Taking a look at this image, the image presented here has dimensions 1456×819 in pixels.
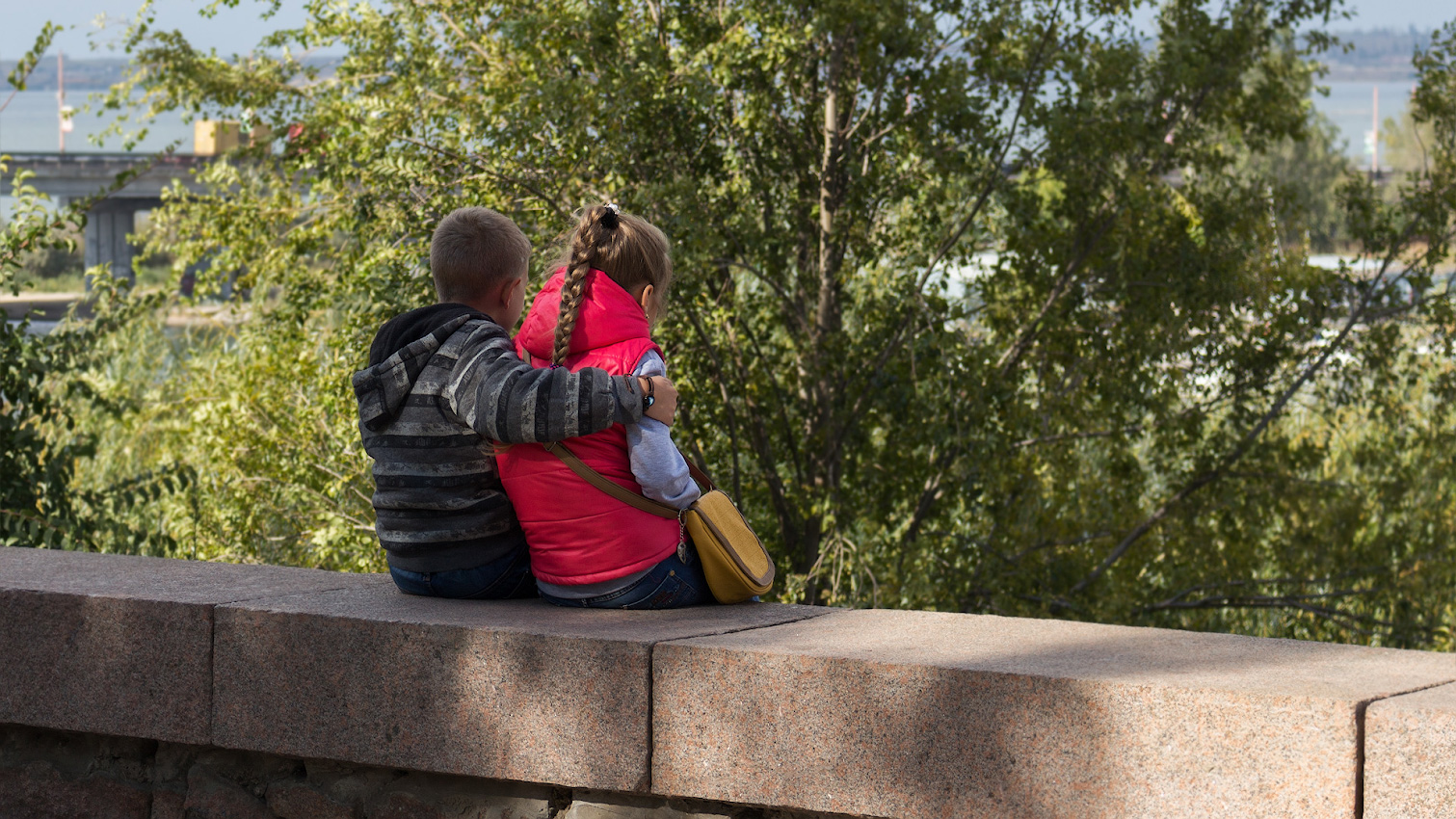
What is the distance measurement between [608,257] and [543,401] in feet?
1.23

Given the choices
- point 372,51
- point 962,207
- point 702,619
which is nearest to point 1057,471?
point 962,207

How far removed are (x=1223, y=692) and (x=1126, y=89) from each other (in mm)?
6530

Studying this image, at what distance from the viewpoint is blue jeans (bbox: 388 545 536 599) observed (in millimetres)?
3318

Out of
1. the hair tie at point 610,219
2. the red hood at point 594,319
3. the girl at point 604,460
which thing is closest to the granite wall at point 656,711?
the girl at point 604,460

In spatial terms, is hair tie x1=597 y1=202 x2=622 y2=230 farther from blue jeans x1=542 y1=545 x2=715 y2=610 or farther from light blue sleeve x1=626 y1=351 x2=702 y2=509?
blue jeans x1=542 y1=545 x2=715 y2=610

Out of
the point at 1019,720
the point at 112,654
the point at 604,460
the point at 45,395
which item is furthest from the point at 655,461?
the point at 45,395

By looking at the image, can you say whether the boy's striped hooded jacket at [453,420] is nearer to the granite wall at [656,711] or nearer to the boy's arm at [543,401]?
the boy's arm at [543,401]

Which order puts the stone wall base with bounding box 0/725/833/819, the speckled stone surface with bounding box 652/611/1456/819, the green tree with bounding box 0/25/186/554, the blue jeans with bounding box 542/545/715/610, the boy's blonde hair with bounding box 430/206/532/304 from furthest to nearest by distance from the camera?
1. the green tree with bounding box 0/25/186/554
2. the boy's blonde hair with bounding box 430/206/532/304
3. the blue jeans with bounding box 542/545/715/610
4. the stone wall base with bounding box 0/725/833/819
5. the speckled stone surface with bounding box 652/611/1456/819

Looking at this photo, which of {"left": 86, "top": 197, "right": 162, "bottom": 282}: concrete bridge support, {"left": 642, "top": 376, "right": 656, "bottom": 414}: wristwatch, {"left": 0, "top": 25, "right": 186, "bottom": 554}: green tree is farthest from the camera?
{"left": 86, "top": 197, "right": 162, "bottom": 282}: concrete bridge support

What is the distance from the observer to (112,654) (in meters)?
3.21

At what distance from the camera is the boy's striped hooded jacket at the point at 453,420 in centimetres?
303

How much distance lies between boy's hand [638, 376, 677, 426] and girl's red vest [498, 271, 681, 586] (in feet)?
0.26

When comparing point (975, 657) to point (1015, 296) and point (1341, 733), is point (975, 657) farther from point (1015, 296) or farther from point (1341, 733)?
point (1015, 296)

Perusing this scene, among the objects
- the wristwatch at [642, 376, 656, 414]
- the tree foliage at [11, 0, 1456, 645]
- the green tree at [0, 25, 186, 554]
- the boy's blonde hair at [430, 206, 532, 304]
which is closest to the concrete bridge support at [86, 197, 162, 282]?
the tree foliage at [11, 0, 1456, 645]
